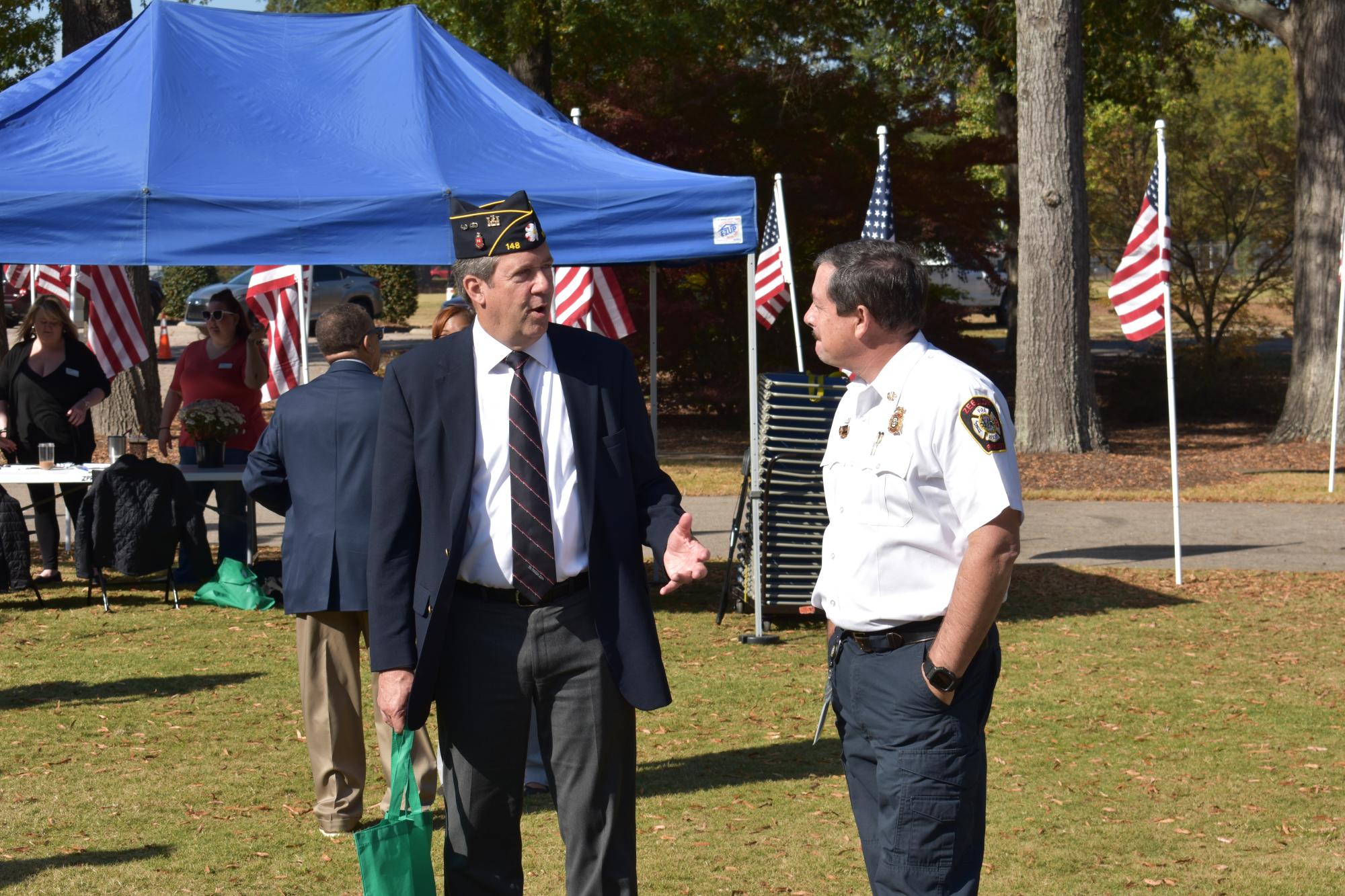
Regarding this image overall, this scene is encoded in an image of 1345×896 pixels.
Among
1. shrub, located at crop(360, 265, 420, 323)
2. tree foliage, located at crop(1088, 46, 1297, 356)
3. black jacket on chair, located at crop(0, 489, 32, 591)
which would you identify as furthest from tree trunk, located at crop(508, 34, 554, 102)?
shrub, located at crop(360, 265, 420, 323)

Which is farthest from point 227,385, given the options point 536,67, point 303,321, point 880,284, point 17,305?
point 17,305

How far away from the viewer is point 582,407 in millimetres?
3715

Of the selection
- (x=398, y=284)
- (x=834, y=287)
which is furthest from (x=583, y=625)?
(x=398, y=284)

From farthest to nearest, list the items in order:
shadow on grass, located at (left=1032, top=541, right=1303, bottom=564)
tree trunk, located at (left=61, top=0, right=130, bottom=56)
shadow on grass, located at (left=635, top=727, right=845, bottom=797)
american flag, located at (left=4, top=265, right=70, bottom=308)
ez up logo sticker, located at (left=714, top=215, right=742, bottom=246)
Result: american flag, located at (left=4, top=265, right=70, bottom=308), tree trunk, located at (left=61, top=0, right=130, bottom=56), shadow on grass, located at (left=1032, top=541, right=1303, bottom=564), ez up logo sticker, located at (left=714, top=215, right=742, bottom=246), shadow on grass, located at (left=635, top=727, right=845, bottom=797)

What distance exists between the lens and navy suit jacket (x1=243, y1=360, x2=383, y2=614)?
535 centimetres

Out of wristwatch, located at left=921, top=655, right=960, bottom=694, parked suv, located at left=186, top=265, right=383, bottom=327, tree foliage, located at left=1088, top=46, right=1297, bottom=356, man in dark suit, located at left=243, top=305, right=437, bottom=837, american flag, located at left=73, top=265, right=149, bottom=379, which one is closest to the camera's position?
wristwatch, located at left=921, top=655, right=960, bottom=694

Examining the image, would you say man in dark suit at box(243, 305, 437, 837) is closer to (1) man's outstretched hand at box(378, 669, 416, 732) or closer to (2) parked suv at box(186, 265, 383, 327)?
(1) man's outstretched hand at box(378, 669, 416, 732)

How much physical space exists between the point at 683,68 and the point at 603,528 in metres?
18.0

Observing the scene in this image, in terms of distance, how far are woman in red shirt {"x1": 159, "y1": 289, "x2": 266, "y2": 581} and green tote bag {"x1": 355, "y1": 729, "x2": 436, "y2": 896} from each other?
6996mm

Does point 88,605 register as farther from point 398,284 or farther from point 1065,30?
point 398,284

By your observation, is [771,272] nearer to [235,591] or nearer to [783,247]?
[783,247]

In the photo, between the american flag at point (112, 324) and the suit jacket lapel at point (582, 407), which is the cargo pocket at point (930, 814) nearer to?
the suit jacket lapel at point (582, 407)

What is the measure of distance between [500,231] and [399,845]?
1573 mm

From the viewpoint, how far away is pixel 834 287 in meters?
3.59
